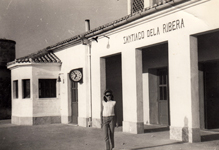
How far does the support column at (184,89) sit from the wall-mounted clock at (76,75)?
5.92 meters

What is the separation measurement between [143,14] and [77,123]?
7663 millimetres

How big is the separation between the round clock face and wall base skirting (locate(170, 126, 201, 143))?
622cm

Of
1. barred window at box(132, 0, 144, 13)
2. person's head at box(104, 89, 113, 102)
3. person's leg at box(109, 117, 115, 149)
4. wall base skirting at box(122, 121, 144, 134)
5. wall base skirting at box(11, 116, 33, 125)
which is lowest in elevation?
wall base skirting at box(11, 116, 33, 125)

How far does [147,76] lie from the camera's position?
13742 mm

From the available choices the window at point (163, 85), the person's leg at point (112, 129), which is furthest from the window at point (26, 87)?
the person's leg at point (112, 129)

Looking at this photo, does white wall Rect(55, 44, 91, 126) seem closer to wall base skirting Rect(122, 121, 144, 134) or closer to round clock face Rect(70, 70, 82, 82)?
round clock face Rect(70, 70, 82, 82)

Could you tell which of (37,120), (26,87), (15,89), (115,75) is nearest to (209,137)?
(115,75)

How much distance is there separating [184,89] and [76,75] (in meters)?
6.66

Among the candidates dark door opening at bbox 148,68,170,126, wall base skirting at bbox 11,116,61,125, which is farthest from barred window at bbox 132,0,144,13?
wall base skirting at bbox 11,116,61,125

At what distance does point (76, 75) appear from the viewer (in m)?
14.3

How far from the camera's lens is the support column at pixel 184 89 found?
862 cm

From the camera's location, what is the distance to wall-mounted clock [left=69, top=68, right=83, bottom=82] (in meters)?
14.2

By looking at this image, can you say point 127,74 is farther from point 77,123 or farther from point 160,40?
point 77,123

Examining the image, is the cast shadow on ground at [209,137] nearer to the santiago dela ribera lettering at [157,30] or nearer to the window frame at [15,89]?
the santiago dela ribera lettering at [157,30]
